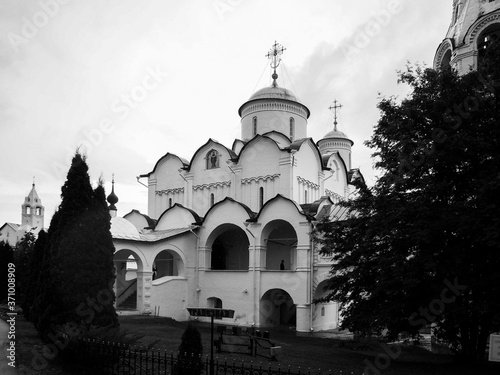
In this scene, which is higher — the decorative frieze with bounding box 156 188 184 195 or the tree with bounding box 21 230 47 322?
the decorative frieze with bounding box 156 188 184 195

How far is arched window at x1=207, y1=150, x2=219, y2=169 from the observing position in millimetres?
27469

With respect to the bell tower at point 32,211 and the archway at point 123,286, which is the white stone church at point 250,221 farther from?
the bell tower at point 32,211

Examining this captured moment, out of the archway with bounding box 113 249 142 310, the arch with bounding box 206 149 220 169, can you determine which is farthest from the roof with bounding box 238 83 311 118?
the archway with bounding box 113 249 142 310

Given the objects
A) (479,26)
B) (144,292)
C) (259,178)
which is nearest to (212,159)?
(259,178)

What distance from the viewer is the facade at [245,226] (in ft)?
73.6

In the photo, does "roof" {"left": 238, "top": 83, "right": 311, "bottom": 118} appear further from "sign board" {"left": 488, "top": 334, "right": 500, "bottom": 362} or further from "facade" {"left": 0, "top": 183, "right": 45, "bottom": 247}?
"facade" {"left": 0, "top": 183, "right": 45, "bottom": 247}

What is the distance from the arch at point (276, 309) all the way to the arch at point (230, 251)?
3202 mm

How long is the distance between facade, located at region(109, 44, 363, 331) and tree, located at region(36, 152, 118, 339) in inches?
418

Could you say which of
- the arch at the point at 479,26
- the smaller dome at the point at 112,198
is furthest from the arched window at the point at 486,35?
the smaller dome at the point at 112,198

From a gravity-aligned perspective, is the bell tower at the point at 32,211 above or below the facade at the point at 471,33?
below

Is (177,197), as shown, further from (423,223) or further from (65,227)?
(423,223)

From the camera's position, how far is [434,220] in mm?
10852

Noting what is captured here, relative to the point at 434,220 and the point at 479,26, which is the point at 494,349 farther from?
the point at 479,26

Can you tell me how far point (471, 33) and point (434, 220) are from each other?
1005 cm
